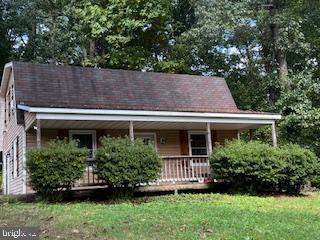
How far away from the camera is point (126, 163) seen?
552 inches

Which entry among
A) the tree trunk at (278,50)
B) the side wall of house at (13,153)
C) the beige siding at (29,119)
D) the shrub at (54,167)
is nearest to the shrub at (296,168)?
the shrub at (54,167)

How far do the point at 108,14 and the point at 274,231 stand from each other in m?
23.1

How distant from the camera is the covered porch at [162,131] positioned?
15.7 metres

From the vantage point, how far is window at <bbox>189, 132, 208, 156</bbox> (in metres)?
20.2

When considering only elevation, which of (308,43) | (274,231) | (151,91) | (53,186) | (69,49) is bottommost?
(274,231)

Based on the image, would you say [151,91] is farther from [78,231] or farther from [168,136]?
[78,231]

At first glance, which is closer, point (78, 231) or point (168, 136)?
point (78, 231)

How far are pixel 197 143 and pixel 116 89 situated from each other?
437 centimetres

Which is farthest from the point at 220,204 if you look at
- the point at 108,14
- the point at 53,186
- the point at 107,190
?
the point at 108,14

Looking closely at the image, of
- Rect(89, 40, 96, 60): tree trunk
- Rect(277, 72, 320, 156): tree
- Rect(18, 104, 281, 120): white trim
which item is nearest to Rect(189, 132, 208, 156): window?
Rect(18, 104, 281, 120): white trim

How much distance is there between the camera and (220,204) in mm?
12992

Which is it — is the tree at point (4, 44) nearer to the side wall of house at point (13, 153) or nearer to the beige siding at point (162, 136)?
the side wall of house at point (13, 153)

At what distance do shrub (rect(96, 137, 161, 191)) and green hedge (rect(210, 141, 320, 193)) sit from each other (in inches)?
106

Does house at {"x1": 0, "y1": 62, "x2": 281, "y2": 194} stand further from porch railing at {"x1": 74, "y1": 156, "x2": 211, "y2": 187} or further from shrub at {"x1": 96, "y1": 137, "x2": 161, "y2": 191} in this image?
shrub at {"x1": 96, "y1": 137, "x2": 161, "y2": 191}
